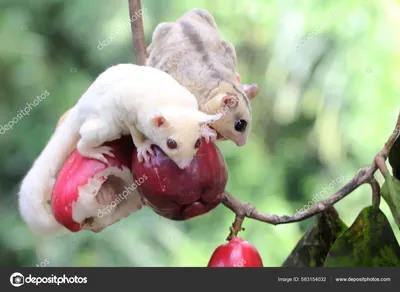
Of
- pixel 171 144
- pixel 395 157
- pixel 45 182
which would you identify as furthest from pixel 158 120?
pixel 395 157

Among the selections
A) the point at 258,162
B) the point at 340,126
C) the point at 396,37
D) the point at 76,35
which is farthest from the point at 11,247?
the point at 396,37

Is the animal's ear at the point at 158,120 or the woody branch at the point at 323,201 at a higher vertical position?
the animal's ear at the point at 158,120

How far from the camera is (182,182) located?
0.57 m

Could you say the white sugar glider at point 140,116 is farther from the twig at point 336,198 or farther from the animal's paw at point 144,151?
the twig at point 336,198

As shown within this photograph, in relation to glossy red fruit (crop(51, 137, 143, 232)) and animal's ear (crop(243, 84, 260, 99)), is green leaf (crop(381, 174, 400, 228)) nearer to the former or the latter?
animal's ear (crop(243, 84, 260, 99))

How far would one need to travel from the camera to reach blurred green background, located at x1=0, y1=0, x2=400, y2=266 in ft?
4.63

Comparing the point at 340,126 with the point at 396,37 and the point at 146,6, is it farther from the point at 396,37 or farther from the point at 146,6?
the point at 146,6

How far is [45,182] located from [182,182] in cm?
20

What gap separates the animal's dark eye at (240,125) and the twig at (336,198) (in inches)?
3.8

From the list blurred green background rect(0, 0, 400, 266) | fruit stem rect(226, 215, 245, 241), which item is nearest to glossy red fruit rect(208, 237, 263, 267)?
fruit stem rect(226, 215, 245, 241)

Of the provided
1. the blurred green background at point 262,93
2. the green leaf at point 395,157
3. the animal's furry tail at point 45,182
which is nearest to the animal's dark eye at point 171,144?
the animal's furry tail at point 45,182

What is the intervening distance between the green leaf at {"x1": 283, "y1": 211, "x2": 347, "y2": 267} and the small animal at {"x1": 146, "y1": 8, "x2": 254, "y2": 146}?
218 millimetres

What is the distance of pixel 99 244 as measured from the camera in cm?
155

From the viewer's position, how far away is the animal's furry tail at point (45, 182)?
26.0 inches
